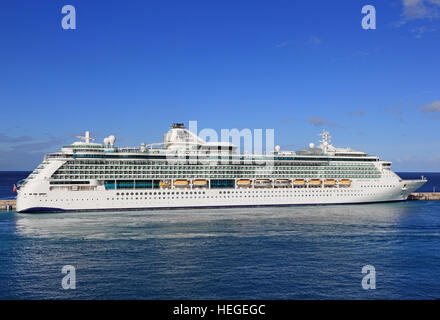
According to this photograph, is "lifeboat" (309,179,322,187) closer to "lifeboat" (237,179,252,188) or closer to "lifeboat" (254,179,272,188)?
"lifeboat" (254,179,272,188)

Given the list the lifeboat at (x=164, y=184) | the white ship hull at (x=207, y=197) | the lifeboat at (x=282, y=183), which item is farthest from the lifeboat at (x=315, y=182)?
the lifeboat at (x=164, y=184)

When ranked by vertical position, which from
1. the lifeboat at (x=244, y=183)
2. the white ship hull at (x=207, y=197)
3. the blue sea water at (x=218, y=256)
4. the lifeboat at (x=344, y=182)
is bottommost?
the blue sea water at (x=218, y=256)

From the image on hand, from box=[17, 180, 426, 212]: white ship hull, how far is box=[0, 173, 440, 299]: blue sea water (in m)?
3.08

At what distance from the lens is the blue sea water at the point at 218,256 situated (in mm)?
22672

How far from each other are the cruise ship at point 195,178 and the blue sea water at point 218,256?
532 cm

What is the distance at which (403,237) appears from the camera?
37.4m

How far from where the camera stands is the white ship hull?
5281 cm

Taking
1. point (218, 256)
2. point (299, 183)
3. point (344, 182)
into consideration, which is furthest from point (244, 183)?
point (218, 256)

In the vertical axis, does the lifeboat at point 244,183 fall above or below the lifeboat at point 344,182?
above

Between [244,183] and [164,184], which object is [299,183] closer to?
[244,183]

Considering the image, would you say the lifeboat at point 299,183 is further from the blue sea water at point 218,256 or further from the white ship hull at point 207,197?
the blue sea water at point 218,256

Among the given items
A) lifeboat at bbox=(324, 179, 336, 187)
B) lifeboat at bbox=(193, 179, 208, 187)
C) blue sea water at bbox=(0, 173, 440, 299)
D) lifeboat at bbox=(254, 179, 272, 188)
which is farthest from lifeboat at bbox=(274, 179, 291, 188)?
blue sea water at bbox=(0, 173, 440, 299)
